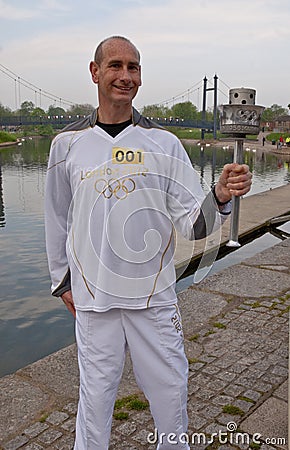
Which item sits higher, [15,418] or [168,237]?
[168,237]

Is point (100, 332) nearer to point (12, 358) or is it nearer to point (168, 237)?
point (168, 237)

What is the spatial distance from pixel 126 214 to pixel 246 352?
2.09 meters

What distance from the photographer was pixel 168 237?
2.08m


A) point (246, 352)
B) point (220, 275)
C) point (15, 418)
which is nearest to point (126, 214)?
point (15, 418)

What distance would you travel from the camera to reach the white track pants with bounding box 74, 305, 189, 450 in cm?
203

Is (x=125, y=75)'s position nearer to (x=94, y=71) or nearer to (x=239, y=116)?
(x=94, y=71)

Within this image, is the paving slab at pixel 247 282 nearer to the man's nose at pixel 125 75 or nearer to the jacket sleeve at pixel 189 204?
the jacket sleeve at pixel 189 204

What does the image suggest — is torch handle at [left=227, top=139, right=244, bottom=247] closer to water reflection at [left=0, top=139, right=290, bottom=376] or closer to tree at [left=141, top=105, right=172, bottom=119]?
water reflection at [left=0, top=139, right=290, bottom=376]

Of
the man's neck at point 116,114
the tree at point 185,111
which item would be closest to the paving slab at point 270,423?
the man's neck at point 116,114

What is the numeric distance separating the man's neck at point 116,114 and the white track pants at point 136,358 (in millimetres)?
829

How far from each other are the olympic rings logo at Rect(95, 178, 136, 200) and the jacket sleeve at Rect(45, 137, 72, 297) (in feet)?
0.80

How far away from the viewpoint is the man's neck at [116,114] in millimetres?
2051

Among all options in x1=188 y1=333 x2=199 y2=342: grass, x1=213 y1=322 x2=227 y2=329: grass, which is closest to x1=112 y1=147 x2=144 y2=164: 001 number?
x1=188 y1=333 x2=199 y2=342: grass

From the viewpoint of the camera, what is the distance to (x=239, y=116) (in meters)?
1.68
